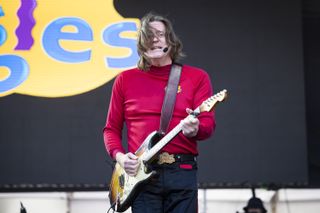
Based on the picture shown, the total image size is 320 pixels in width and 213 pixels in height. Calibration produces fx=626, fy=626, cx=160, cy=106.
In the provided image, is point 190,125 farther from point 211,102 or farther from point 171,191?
point 171,191

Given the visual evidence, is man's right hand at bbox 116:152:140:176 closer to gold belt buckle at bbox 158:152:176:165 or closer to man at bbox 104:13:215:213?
man at bbox 104:13:215:213

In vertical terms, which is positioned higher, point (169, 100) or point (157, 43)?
point (157, 43)

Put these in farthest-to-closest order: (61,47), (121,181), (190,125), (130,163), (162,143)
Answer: (61,47)
(121,181)
(130,163)
(162,143)
(190,125)

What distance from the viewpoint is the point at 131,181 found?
3012 mm

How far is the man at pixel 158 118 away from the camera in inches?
115

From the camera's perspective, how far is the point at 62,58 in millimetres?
5605

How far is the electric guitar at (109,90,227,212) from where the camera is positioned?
2842 millimetres

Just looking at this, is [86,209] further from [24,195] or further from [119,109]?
[119,109]

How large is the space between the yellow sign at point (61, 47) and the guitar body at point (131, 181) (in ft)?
8.10

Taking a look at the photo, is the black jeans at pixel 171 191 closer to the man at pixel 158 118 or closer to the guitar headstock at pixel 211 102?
the man at pixel 158 118

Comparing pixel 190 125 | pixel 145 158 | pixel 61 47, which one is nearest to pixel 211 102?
pixel 190 125

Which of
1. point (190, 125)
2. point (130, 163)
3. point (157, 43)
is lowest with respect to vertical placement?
point (130, 163)

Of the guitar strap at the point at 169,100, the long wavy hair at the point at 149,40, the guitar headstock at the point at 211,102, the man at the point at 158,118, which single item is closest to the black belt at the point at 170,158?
the man at the point at 158,118

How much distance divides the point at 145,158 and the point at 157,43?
57cm
